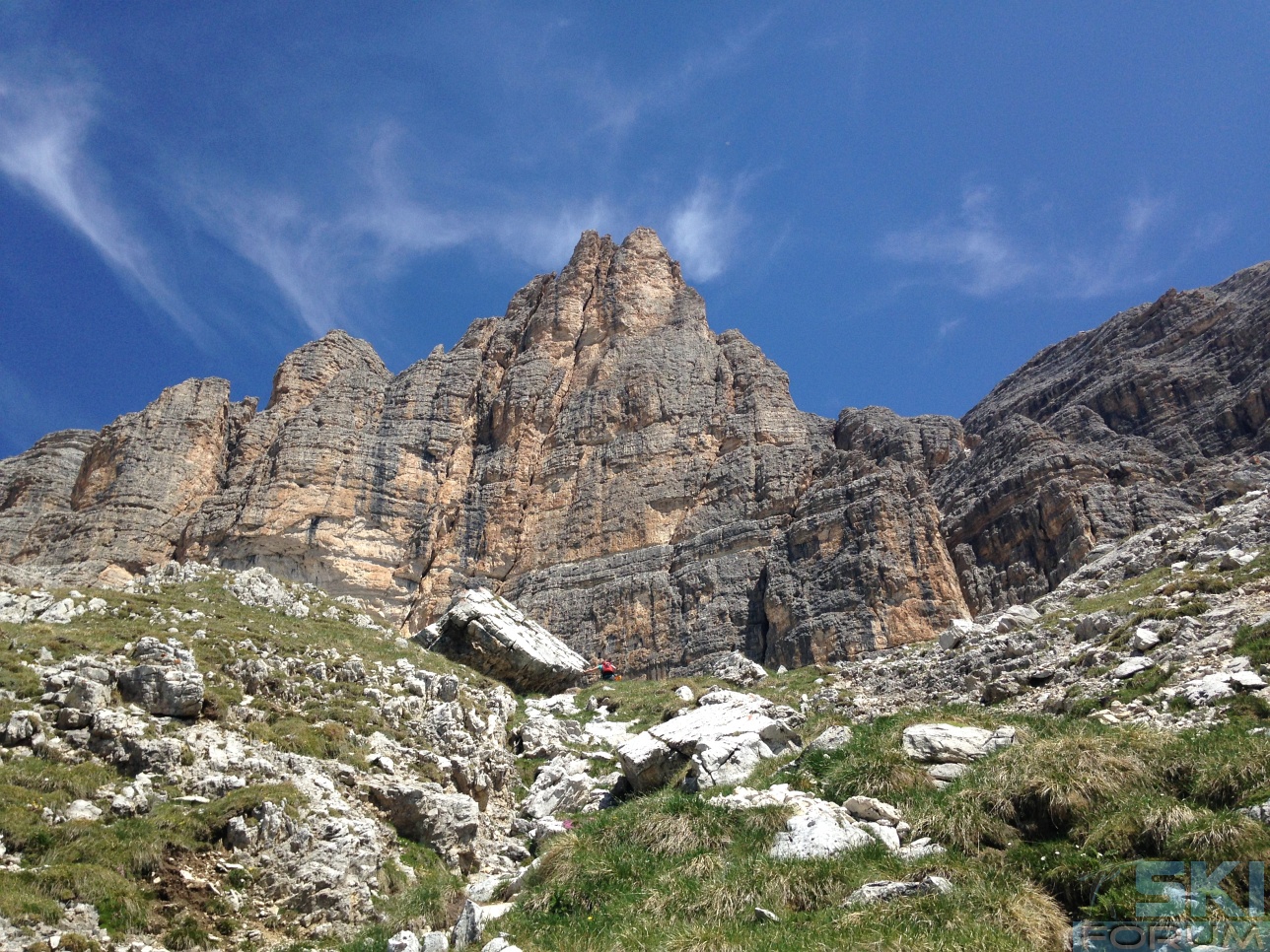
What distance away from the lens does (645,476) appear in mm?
68062

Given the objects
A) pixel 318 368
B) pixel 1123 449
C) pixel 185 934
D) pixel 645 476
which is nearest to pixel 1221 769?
pixel 185 934

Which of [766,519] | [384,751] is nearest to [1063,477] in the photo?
[766,519]

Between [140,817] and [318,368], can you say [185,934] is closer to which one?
[140,817]

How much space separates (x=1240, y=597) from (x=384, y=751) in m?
21.1

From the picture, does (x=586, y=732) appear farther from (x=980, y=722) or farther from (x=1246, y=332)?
(x=1246, y=332)

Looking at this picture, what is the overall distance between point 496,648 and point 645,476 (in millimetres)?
31962

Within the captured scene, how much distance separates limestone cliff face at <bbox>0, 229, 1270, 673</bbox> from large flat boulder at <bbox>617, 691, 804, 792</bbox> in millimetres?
31501

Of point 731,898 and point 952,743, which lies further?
point 952,743

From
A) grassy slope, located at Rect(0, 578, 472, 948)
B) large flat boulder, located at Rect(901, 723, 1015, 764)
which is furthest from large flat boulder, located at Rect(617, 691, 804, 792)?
grassy slope, located at Rect(0, 578, 472, 948)

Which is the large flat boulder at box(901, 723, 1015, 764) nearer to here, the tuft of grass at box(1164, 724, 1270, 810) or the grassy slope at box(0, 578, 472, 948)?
the tuft of grass at box(1164, 724, 1270, 810)

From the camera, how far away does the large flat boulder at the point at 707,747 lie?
695 inches

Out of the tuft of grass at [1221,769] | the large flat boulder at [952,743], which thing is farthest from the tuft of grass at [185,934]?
the tuft of grass at [1221,769]

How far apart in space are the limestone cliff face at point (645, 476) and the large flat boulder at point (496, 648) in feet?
59.4

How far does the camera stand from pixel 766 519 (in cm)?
6109
